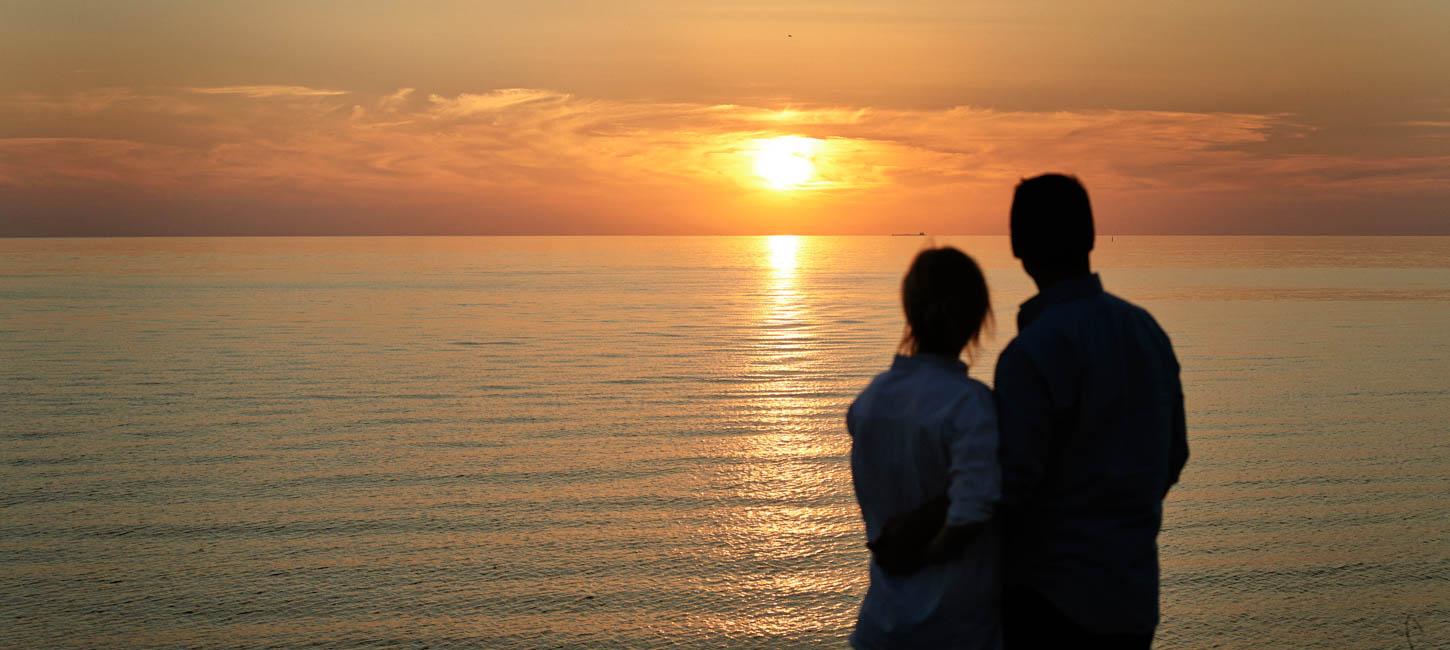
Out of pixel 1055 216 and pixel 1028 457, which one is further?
pixel 1055 216

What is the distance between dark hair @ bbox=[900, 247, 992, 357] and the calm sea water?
13.0ft

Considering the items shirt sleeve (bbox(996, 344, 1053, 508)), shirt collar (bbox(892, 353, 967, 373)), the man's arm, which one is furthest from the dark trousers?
shirt collar (bbox(892, 353, 967, 373))

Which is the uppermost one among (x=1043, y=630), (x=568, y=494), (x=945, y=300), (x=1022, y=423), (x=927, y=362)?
(x=945, y=300)

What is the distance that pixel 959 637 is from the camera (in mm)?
2799

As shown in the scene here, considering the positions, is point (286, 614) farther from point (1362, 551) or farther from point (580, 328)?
point (580, 328)

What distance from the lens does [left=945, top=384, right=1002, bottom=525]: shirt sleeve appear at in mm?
2619

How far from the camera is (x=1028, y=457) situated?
2662mm

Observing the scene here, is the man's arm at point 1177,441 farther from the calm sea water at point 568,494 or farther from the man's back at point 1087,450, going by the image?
the calm sea water at point 568,494

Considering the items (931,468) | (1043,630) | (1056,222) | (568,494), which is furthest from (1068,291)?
(568,494)

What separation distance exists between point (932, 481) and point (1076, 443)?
35cm

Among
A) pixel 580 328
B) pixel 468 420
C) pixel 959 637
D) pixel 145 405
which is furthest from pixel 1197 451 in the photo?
pixel 580 328

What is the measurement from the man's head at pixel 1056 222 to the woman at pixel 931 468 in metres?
0.17

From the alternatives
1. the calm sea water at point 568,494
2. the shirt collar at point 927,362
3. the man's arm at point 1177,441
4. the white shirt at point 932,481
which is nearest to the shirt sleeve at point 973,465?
the white shirt at point 932,481

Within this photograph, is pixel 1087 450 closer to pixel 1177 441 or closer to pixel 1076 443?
pixel 1076 443
